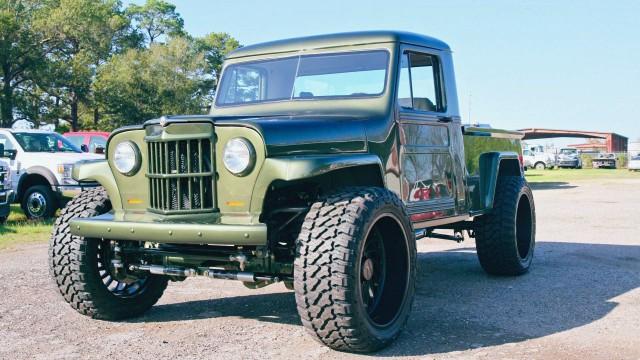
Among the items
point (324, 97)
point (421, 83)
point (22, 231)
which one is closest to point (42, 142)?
point (22, 231)

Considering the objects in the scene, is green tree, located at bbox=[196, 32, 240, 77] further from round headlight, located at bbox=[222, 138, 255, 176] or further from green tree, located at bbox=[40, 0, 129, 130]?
round headlight, located at bbox=[222, 138, 255, 176]

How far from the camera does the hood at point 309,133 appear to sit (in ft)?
13.4

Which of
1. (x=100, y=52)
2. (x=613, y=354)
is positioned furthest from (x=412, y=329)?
(x=100, y=52)

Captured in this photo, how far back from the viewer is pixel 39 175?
1264 cm

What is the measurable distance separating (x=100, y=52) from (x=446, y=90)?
4461 centimetres

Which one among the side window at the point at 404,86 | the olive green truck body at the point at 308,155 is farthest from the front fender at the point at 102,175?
the side window at the point at 404,86

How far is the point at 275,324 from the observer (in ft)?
16.0

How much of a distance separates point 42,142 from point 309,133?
1061cm

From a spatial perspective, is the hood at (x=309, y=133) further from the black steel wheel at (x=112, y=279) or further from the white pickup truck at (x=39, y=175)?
the white pickup truck at (x=39, y=175)

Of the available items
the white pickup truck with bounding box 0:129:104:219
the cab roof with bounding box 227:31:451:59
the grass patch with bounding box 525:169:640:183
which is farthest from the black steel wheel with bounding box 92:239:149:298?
the grass patch with bounding box 525:169:640:183

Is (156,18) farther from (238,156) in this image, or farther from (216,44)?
(238,156)

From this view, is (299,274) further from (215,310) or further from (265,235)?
(215,310)

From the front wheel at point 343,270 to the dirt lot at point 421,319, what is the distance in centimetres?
19

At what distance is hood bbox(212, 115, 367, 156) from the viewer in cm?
409
